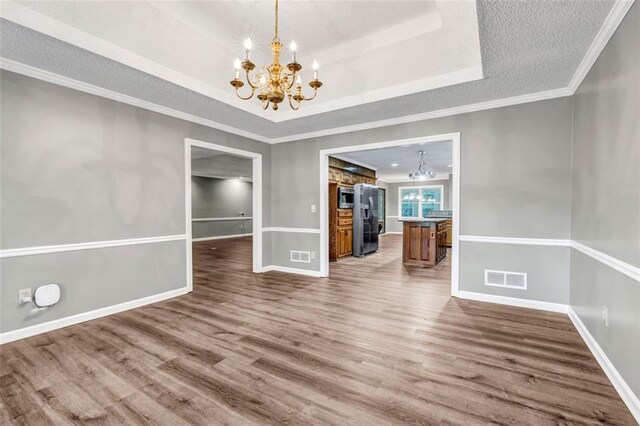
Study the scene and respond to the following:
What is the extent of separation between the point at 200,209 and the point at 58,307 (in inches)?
309

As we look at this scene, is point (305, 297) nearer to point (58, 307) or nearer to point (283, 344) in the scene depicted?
point (283, 344)

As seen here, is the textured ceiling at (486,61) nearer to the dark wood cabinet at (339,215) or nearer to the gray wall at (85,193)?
the gray wall at (85,193)

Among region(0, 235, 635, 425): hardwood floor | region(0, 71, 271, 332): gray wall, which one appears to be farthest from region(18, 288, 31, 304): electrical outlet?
region(0, 235, 635, 425): hardwood floor

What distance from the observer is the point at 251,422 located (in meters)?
1.65

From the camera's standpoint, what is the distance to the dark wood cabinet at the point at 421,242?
240 inches

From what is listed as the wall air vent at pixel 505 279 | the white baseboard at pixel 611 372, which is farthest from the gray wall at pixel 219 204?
the white baseboard at pixel 611 372

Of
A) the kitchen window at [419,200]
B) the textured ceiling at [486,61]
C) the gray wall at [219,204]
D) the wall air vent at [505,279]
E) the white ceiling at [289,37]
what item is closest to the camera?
the textured ceiling at [486,61]

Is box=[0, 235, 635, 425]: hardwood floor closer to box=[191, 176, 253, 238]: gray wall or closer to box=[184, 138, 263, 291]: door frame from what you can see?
box=[184, 138, 263, 291]: door frame

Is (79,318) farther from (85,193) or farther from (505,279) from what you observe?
(505,279)

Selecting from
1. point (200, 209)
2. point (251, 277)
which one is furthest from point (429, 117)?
point (200, 209)

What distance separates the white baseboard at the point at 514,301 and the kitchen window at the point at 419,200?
9078mm

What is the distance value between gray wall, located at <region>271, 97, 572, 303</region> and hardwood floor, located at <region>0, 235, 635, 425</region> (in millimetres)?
570

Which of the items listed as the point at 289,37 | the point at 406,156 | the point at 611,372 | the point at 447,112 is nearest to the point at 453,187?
the point at 447,112

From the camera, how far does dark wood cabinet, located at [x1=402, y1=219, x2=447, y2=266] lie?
6094 millimetres
